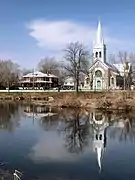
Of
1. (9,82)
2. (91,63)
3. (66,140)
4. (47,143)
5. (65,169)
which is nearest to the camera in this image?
(65,169)

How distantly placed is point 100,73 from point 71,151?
3205 inches

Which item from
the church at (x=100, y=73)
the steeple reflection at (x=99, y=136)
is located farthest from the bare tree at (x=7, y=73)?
the steeple reflection at (x=99, y=136)

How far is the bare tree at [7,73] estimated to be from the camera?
10896 cm

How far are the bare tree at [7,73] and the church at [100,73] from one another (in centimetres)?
2834

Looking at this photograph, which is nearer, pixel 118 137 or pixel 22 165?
pixel 22 165

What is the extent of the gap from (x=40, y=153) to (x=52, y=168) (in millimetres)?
3576

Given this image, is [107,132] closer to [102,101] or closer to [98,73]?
[102,101]

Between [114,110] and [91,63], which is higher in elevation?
[91,63]

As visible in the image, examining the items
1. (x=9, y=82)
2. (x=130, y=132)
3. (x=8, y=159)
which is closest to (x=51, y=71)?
(x=9, y=82)

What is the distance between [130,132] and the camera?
28.0m

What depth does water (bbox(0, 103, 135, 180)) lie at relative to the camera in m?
15.3

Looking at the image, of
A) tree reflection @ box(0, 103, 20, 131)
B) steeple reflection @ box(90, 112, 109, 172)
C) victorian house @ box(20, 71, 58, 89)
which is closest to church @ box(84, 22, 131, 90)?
victorian house @ box(20, 71, 58, 89)

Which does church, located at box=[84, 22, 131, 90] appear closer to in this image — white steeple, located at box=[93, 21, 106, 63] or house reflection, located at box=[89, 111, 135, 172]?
white steeple, located at box=[93, 21, 106, 63]

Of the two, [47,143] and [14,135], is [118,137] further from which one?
[14,135]
